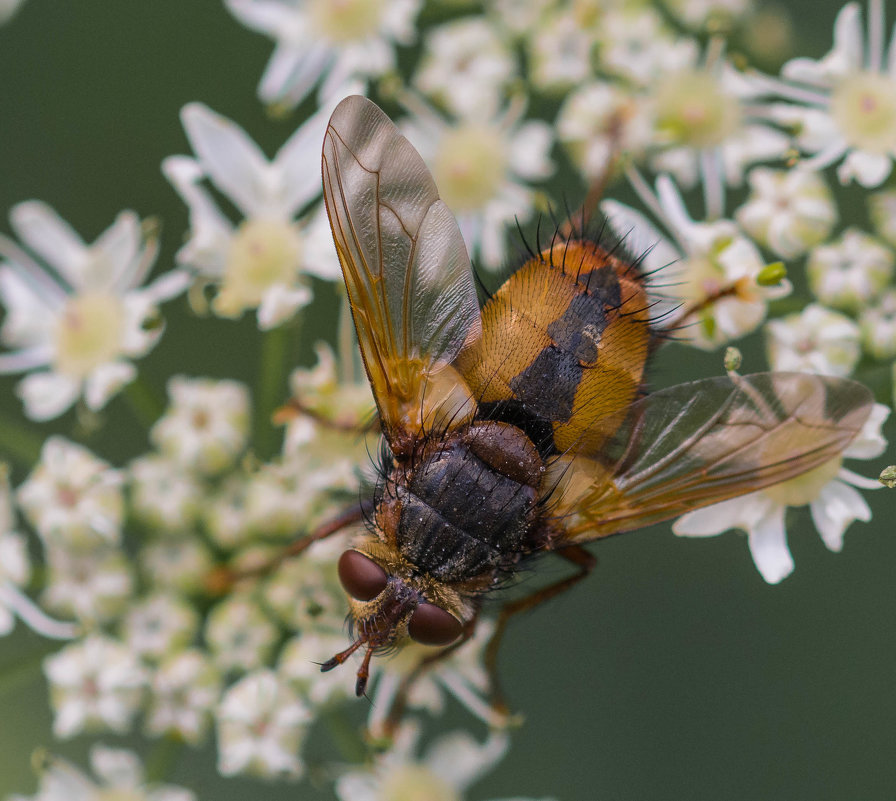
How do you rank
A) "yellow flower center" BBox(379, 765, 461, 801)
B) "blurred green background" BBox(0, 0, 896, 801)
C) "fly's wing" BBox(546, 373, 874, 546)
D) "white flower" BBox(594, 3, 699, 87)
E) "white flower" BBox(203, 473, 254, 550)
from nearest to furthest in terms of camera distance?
1. "fly's wing" BBox(546, 373, 874, 546)
2. "white flower" BBox(203, 473, 254, 550)
3. "yellow flower center" BBox(379, 765, 461, 801)
4. "blurred green background" BBox(0, 0, 896, 801)
5. "white flower" BBox(594, 3, 699, 87)

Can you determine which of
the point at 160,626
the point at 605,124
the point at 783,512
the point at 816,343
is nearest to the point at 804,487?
the point at 783,512

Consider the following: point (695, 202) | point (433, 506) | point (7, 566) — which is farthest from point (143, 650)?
point (695, 202)

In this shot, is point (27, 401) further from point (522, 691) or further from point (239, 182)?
point (522, 691)

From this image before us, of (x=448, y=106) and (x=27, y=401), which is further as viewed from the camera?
(x=448, y=106)

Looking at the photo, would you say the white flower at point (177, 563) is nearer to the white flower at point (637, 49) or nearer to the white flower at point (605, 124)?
the white flower at point (605, 124)

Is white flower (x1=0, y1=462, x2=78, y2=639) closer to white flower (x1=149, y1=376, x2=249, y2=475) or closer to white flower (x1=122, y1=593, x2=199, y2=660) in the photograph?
white flower (x1=122, y1=593, x2=199, y2=660)

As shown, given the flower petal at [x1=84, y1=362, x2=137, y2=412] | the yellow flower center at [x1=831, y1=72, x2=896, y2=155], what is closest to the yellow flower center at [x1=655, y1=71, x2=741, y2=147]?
the yellow flower center at [x1=831, y1=72, x2=896, y2=155]

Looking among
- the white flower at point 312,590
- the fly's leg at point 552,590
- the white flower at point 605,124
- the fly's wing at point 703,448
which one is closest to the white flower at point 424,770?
the white flower at point 312,590
